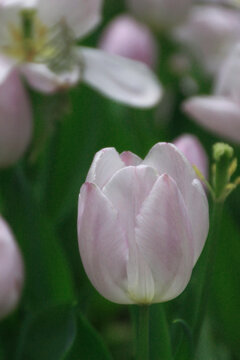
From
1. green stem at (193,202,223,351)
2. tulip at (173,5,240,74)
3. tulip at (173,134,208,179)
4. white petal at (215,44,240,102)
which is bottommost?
tulip at (173,5,240,74)

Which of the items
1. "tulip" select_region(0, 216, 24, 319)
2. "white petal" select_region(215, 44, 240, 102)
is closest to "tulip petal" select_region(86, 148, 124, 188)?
"tulip" select_region(0, 216, 24, 319)

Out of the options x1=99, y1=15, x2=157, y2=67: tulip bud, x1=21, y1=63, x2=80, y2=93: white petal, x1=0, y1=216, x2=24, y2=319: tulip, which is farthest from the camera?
x1=99, y1=15, x2=157, y2=67: tulip bud

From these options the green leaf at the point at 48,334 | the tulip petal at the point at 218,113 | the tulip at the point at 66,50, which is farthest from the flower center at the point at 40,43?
the green leaf at the point at 48,334

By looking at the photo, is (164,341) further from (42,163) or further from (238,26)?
(238,26)

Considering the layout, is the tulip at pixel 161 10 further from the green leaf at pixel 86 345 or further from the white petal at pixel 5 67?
the green leaf at pixel 86 345

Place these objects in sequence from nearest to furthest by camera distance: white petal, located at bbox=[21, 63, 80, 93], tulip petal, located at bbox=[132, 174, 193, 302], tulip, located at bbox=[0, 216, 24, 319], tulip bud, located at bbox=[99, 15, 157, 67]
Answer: tulip petal, located at bbox=[132, 174, 193, 302] < tulip, located at bbox=[0, 216, 24, 319] < white petal, located at bbox=[21, 63, 80, 93] < tulip bud, located at bbox=[99, 15, 157, 67]

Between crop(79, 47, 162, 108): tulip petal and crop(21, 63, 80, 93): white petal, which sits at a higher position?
crop(21, 63, 80, 93): white petal

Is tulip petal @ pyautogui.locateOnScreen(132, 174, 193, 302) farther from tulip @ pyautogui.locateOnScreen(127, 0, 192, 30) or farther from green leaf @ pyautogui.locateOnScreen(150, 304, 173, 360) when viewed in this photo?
tulip @ pyautogui.locateOnScreen(127, 0, 192, 30)

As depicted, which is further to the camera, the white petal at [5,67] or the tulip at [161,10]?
the tulip at [161,10]
